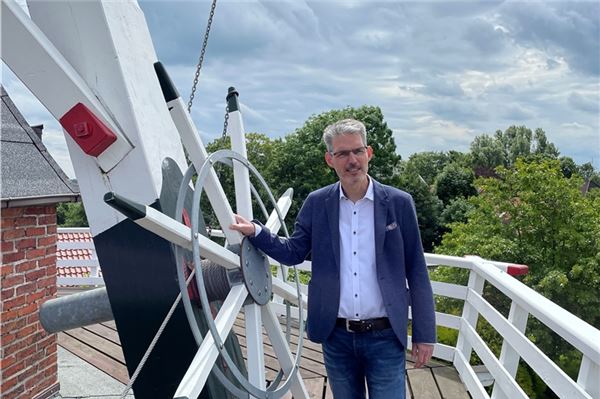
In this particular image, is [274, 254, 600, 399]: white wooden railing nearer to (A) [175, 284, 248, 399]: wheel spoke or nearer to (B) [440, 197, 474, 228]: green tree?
(A) [175, 284, 248, 399]: wheel spoke

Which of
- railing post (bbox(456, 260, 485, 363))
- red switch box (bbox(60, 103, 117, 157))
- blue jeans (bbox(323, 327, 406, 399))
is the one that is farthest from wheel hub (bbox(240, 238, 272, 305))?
railing post (bbox(456, 260, 485, 363))

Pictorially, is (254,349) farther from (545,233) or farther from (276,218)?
(545,233)

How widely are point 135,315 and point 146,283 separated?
0.55 feet

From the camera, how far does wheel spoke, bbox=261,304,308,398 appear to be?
97.2 inches

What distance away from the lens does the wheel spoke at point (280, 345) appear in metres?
2.47

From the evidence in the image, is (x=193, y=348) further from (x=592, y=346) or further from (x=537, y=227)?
(x=537, y=227)

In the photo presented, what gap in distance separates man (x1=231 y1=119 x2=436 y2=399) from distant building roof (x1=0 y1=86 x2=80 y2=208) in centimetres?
189

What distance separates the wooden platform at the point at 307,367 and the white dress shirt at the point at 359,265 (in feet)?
5.86

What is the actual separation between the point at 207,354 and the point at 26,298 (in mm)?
2443

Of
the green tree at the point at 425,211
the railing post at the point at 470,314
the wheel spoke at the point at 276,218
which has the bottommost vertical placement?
the green tree at the point at 425,211

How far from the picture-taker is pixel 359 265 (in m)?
2.24

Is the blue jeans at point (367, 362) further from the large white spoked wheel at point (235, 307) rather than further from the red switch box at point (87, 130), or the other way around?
the red switch box at point (87, 130)

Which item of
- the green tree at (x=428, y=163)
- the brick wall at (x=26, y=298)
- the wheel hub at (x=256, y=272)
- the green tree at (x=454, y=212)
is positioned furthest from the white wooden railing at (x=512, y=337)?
the green tree at (x=428, y=163)

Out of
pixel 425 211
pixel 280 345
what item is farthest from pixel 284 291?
pixel 425 211
